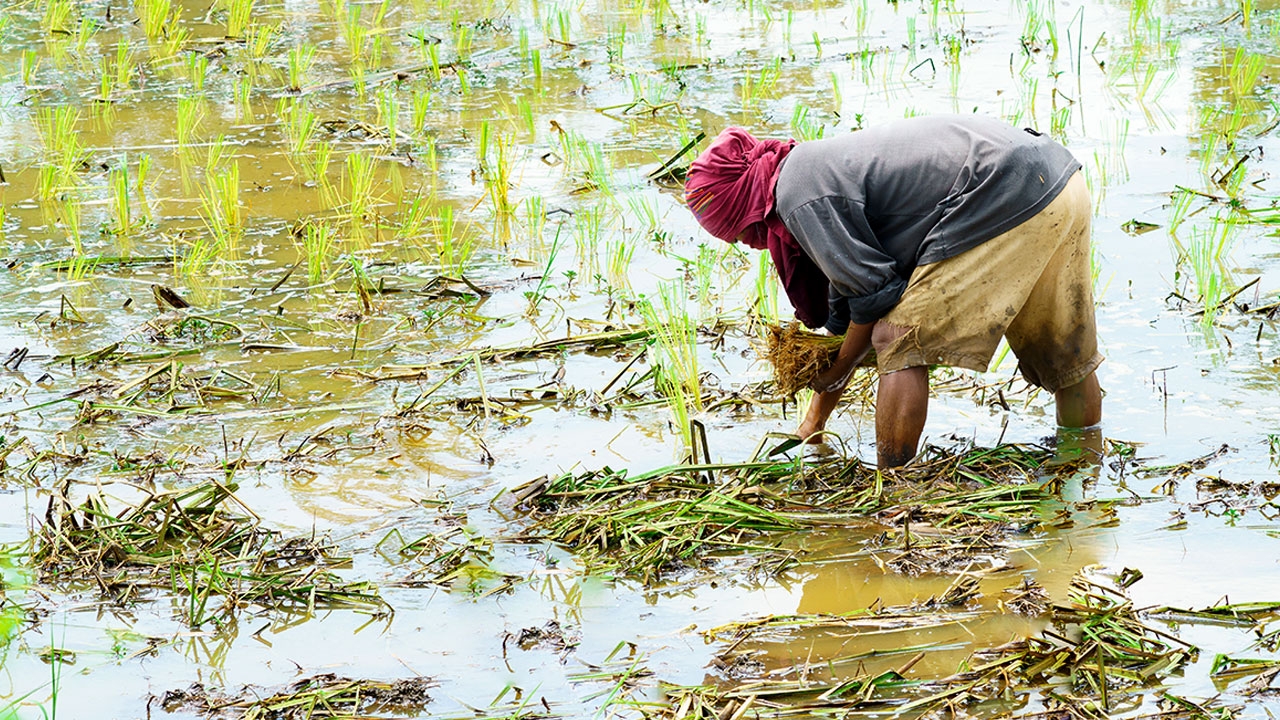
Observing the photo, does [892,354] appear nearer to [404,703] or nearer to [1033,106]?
[404,703]

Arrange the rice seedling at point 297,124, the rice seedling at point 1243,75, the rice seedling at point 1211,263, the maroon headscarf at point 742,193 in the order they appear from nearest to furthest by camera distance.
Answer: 1. the maroon headscarf at point 742,193
2. the rice seedling at point 1211,263
3. the rice seedling at point 1243,75
4. the rice seedling at point 297,124

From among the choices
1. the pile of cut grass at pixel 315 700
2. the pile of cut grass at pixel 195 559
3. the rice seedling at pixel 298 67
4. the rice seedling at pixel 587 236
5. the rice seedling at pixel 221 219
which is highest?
the rice seedling at pixel 298 67

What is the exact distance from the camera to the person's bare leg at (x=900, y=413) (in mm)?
3439

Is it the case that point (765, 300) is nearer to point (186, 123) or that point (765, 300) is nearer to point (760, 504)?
point (760, 504)

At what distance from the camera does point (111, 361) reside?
4.57m

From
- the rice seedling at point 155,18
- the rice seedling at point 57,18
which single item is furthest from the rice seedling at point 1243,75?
the rice seedling at point 57,18

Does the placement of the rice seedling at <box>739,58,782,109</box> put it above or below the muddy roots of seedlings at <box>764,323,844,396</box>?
above

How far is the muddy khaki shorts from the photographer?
3.35m

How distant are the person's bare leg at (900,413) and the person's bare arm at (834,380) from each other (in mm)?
118

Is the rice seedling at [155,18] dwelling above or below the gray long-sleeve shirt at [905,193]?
above

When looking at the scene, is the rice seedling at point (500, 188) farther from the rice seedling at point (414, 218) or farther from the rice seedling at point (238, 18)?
the rice seedling at point (238, 18)

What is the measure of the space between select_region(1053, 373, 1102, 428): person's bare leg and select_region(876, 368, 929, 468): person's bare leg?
521 millimetres

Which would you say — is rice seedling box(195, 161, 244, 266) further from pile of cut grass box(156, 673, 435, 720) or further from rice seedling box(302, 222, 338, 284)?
pile of cut grass box(156, 673, 435, 720)

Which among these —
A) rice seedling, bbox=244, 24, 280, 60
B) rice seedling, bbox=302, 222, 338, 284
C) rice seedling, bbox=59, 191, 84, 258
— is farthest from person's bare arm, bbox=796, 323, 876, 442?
rice seedling, bbox=244, 24, 280, 60
